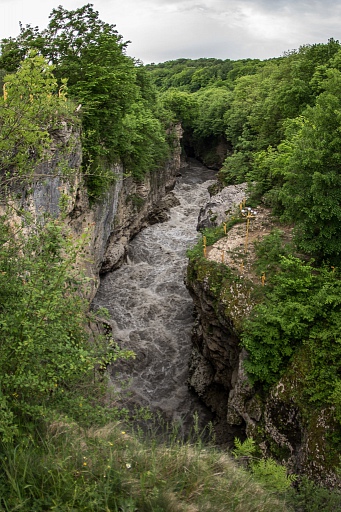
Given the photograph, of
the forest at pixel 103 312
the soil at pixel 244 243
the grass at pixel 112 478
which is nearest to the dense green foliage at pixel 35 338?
the forest at pixel 103 312

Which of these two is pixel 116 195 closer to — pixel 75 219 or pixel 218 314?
pixel 75 219

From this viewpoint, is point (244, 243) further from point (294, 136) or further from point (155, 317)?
point (155, 317)

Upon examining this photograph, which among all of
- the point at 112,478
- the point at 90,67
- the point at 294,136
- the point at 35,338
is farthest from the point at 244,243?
the point at 112,478

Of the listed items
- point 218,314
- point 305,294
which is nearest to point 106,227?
point 218,314

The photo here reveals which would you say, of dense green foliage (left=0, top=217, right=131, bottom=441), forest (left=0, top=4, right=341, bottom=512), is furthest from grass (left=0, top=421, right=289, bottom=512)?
dense green foliage (left=0, top=217, right=131, bottom=441)

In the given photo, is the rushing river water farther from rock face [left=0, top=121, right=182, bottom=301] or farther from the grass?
the grass

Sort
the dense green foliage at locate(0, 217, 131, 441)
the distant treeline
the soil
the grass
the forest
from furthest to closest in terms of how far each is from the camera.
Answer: the soil, the distant treeline, the dense green foliage at locate(0, 217, 131, 441), the forest, the grass

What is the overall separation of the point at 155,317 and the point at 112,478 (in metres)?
14.7

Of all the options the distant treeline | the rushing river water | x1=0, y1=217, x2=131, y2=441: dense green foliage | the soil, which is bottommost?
the rushing river water

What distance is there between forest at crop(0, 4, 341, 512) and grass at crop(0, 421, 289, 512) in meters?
0.02

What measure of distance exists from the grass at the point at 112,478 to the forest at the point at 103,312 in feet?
0.07

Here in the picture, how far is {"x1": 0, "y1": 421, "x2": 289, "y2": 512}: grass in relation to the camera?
13.0 ft

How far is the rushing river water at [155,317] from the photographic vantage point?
49.6 feet

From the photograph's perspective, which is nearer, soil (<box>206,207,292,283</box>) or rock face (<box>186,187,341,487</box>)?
rock face (<box>186,187,341,487</box>)
